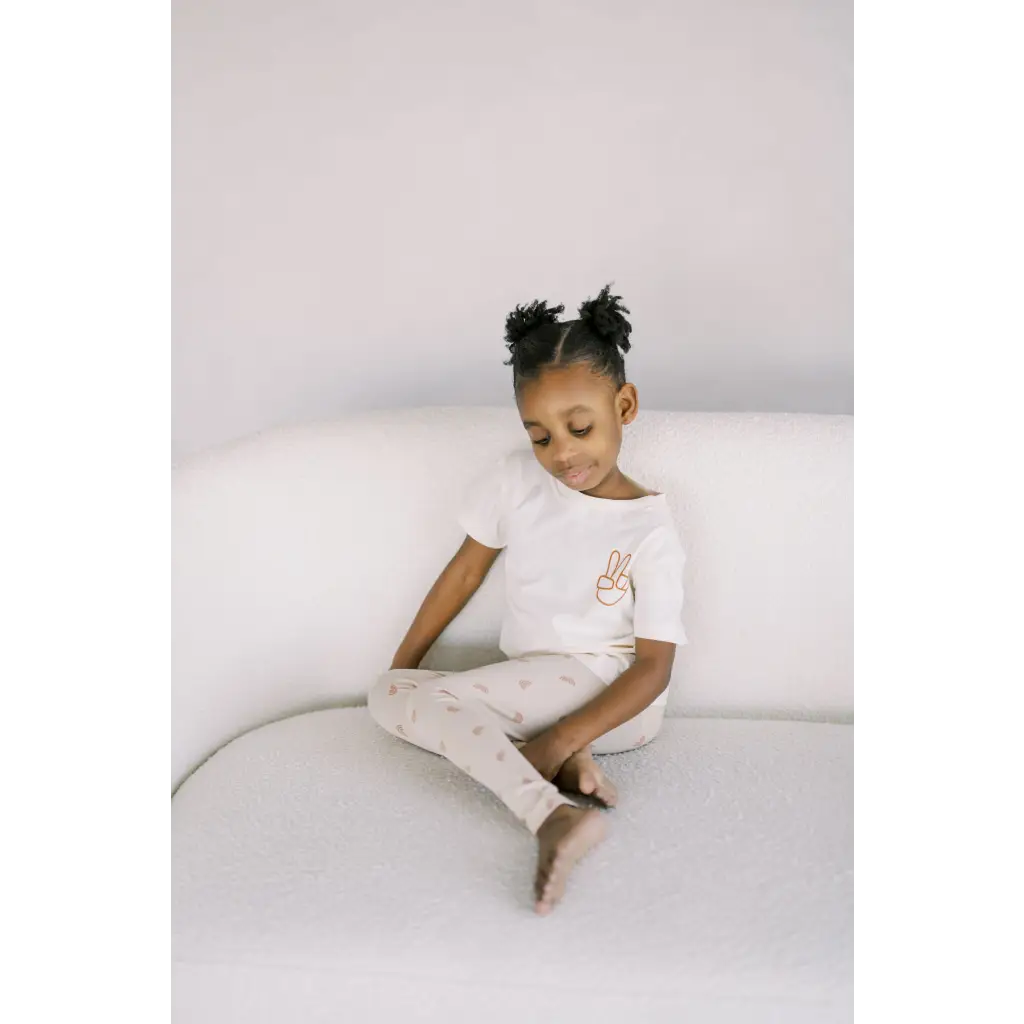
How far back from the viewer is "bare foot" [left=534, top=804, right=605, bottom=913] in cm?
90

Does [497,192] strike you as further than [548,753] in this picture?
Yes

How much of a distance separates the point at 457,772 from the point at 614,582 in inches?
12.3

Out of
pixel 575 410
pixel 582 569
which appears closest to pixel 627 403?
pixel 575 410

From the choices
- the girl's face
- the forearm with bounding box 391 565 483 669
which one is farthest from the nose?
the forearm with bounding box 391 565 483 669

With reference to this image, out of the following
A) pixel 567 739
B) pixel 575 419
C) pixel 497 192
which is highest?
pixel 497 192

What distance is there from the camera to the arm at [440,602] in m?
1.31

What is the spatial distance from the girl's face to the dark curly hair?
1cm

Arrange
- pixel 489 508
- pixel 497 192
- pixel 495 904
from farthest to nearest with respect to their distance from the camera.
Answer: pixel 497 192, pixel 489 508, pixel 495 904

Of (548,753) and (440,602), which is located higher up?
(440,602)

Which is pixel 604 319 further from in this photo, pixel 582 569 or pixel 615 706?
pixel 615 706

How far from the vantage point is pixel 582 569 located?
122 centimetres
